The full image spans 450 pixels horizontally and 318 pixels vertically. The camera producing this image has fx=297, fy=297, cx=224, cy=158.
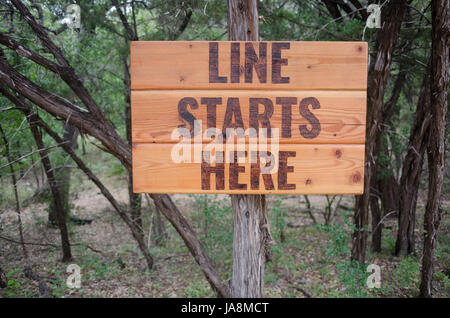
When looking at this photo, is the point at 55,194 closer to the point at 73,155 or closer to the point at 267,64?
the point at 73,155

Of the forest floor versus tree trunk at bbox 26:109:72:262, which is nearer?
the forest floor

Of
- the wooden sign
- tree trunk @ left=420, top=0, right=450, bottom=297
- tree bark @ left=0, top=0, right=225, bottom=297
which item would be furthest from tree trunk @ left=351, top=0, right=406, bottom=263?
tree bark @ left=0, top=0, right=225, bottom=297

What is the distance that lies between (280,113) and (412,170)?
4.28 m

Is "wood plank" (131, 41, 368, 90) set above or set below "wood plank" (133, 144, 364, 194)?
above

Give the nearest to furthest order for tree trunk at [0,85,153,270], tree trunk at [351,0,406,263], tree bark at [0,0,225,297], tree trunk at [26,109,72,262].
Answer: tree bark at [0,0,225,297]
tree trunk at [351,0,406,263]
tree trunk at [0,85,153,270]
tree trunk at [26,109,72,262]

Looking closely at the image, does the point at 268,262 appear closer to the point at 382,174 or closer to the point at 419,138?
the point at 382,174

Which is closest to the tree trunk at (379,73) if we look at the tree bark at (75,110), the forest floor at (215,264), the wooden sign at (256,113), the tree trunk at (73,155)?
the forest floor at (215,264)

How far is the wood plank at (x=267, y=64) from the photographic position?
6.50 ft

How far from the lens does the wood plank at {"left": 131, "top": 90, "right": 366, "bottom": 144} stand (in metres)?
1.99

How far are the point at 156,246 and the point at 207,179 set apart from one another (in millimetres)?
5880

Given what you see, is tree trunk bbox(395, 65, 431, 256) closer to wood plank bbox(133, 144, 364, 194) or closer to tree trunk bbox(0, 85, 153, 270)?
wood plank bbox(133, 144, 364, 194)

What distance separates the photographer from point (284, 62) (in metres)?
2.00

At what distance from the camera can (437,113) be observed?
319 centimetres

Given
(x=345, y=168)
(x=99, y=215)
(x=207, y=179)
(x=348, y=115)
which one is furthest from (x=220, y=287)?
(x=99, y=215)
